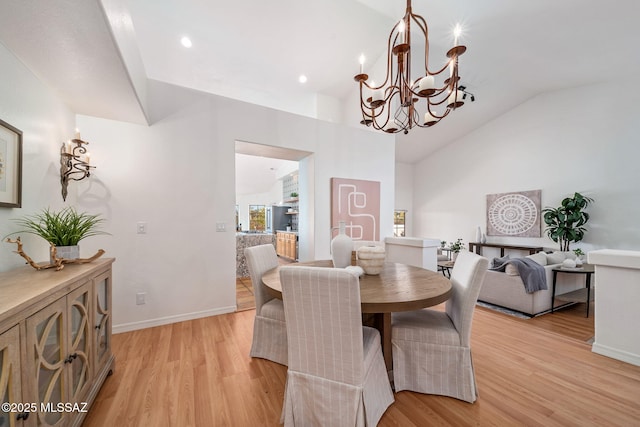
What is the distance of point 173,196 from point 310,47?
3088mm

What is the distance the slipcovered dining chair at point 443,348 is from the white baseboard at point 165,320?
2173 mm

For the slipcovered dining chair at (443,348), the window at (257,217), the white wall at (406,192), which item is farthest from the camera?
the window at (257,217)

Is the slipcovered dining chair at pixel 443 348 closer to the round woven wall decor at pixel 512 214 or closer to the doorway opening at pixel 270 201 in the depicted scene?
the doorway opening at pixel 270 201

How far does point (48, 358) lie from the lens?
1066 mm

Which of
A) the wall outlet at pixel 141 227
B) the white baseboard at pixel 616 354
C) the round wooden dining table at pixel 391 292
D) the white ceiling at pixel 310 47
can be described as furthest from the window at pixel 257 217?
the white baseboard at pixel 616 354

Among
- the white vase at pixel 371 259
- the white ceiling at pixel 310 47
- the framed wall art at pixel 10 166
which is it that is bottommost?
the white vase at pixel 371 259

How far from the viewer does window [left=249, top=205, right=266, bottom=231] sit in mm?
10758

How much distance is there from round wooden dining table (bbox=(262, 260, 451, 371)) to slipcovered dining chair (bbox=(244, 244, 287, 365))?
0.37 feet

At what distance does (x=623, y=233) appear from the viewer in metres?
4.19

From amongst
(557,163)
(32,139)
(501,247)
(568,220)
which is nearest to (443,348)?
(32,139)

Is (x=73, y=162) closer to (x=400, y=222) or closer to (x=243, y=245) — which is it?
(x=243, y=245)

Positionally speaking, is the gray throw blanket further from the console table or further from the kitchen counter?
the kitchen counter

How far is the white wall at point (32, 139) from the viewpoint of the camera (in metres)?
1.47

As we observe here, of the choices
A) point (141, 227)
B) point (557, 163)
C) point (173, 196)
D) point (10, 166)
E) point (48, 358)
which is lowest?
point (48, 358)
